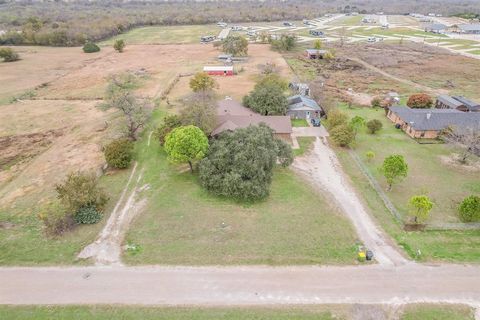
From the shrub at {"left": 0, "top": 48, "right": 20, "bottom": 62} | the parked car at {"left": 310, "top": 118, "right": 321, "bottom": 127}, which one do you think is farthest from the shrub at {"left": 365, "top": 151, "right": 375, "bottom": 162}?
the shrub at {"left": 0, "top": 48, "right": 20, "bottom": 62}

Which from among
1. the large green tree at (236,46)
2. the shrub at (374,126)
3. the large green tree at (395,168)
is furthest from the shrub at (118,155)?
the large green tree at (236,46)

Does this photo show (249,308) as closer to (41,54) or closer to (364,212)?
(364,212)

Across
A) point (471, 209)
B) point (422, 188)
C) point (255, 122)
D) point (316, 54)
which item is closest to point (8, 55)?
point (255, 122)

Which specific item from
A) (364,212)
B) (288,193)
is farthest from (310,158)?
(364,212)

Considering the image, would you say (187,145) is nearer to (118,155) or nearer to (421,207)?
(118,155)

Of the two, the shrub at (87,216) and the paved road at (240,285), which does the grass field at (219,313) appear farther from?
the shrub at (87,216)

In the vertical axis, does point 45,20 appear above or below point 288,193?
above

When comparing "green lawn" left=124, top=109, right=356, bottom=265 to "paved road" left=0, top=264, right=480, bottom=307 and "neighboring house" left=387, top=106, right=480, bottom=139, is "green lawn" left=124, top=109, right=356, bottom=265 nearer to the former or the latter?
"paved road" left=0, top=264, right=480, bottom=307
